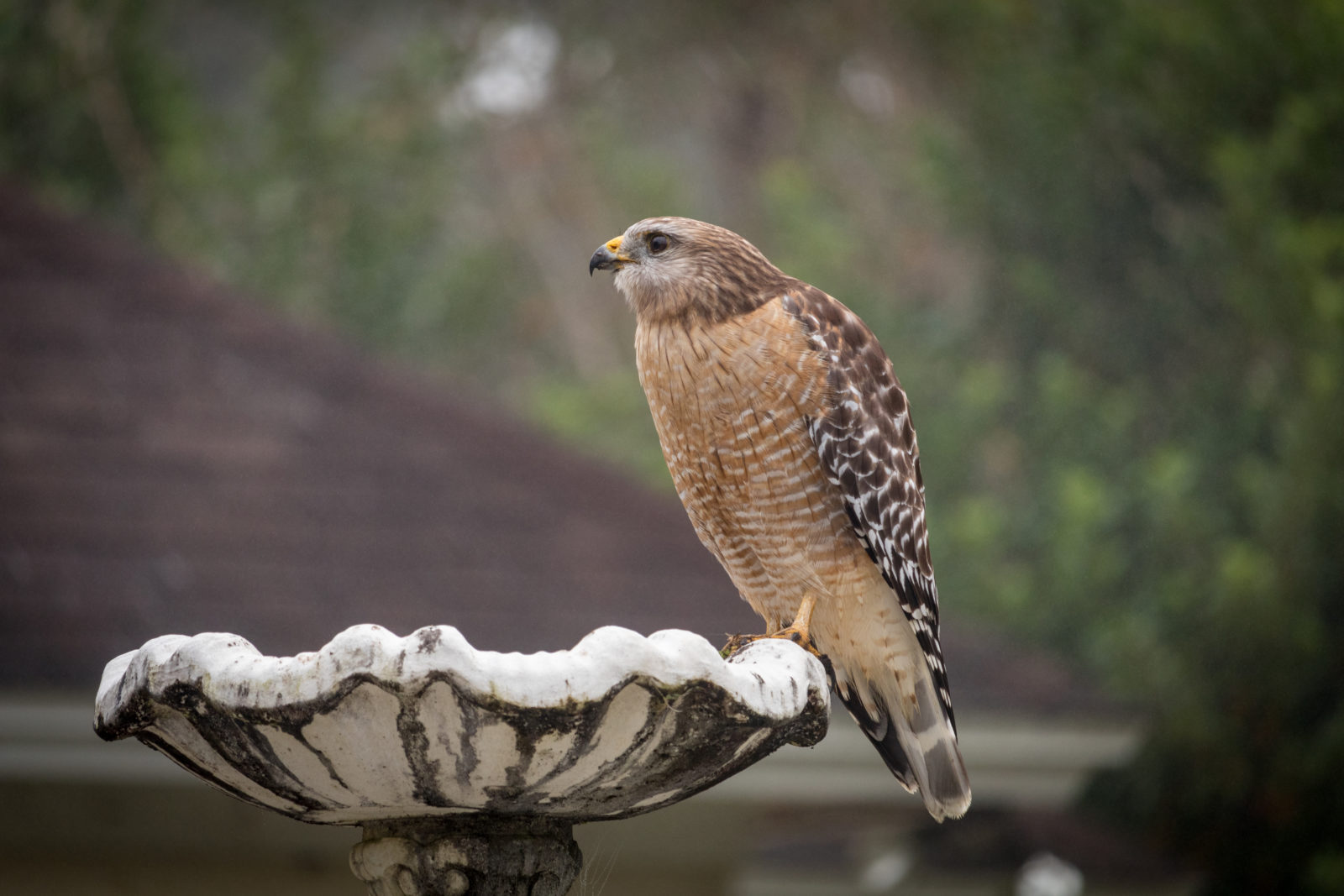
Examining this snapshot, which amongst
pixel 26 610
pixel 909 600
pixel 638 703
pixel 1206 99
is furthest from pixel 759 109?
pixel 638 703

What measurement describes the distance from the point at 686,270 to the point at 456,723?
1216 mm

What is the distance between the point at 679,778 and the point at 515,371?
13.4m

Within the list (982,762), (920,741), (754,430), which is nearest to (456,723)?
(754,430)

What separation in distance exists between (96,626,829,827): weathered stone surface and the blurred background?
3068 millimetres

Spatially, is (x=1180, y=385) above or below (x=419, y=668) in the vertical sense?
above

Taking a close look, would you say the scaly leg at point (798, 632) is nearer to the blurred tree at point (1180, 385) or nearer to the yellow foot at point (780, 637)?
the yellow foot at point (780, 637)

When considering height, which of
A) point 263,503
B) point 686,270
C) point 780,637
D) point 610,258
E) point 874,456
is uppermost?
point 263,503

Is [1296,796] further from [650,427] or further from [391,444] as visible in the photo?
[650,427]

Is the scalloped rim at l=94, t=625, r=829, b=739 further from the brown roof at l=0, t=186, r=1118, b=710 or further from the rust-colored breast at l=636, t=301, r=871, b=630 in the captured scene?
the brown roof at l=0, t=186, r=1118, b=710

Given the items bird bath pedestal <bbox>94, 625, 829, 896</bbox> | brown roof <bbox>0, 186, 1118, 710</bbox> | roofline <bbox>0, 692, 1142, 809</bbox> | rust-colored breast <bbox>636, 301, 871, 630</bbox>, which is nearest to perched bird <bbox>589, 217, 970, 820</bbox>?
rust-colored breast <bbox>636, 301, 871, 630</bbox>

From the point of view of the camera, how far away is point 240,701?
1706 mm

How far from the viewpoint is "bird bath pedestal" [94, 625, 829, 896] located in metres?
1.66

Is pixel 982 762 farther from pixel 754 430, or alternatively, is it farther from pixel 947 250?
pixel 947 250

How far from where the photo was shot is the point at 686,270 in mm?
2643
